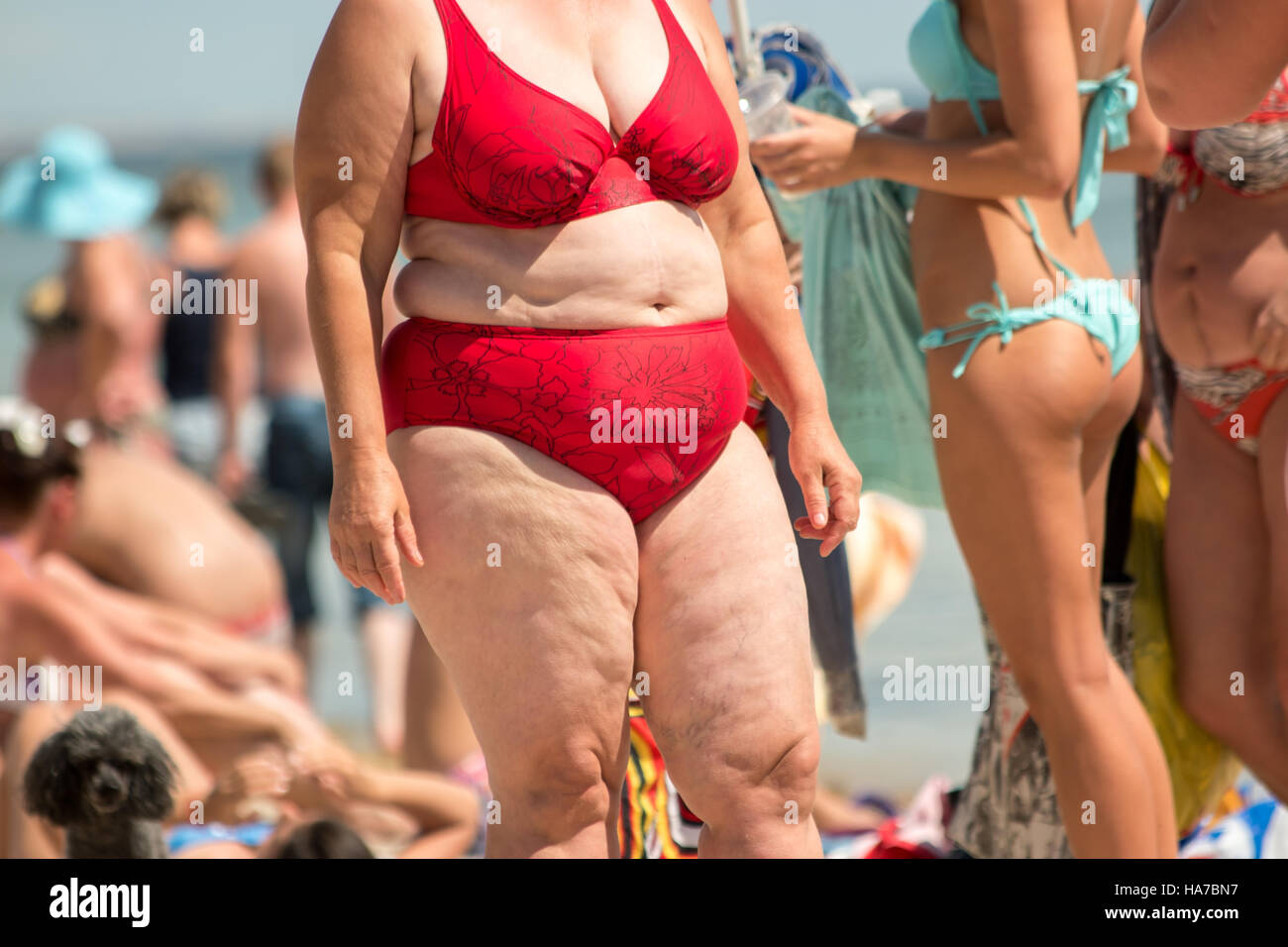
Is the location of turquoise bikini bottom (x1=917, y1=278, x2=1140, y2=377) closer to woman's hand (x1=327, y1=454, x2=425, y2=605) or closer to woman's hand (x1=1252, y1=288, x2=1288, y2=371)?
woman's hand (x1=1252, y1=288, x2=1288, y2=371)

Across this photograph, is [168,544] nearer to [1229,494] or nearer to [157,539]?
[157,539]

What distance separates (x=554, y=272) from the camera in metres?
1.91

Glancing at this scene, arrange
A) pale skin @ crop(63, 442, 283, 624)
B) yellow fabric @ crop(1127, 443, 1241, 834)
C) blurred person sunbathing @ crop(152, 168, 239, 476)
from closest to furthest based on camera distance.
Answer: yellow fabric @ crop(1127, 443, 1241, 834) → pale skin @ crop(63, 442, 283, 624) → blurred person sunbathing @ crop(152, 168, 239, 476)

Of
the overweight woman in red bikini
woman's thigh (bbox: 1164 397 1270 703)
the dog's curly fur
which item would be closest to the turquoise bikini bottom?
woman's thigh (bbox: 1164 397 1270 703)

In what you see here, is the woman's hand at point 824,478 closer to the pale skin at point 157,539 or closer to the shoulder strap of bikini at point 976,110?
the shoulder strap of bikini at point 976,110

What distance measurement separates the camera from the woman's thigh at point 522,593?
1860 mm

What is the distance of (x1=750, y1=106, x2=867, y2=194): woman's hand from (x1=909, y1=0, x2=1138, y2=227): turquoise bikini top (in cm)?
19

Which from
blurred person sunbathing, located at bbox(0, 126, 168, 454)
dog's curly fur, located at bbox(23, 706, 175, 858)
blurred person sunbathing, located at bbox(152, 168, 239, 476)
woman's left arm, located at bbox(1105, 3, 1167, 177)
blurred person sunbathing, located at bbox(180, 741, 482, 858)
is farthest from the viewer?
blurred person sunbathing, located at bbox(152, 168, 239, 476)

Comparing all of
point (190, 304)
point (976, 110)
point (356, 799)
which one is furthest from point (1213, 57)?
point (190, 304)

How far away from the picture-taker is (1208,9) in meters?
2.02

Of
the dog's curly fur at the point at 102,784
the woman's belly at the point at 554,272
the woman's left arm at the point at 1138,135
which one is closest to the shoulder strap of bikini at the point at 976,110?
the woman's left arm at the point at 1138,135

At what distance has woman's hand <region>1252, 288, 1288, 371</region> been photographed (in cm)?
292

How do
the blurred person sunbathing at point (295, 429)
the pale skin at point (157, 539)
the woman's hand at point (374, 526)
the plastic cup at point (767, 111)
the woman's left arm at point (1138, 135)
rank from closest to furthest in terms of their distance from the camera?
1. the woman's hand at point (374, 526)
2. the plastic cup at point (767, 111)
3. the woman's left arm at point (1138, 135)
4. the pale skin at point (157, 539)
5. the blurred person sunbathing at point (295, 429)

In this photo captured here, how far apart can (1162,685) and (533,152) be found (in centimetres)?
206
